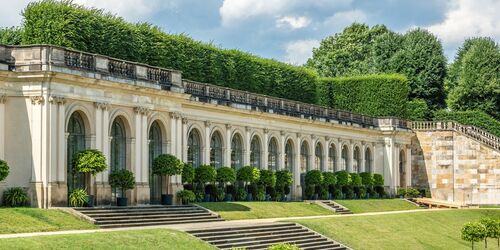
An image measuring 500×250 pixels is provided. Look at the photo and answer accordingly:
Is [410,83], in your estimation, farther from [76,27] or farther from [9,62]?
[9,62]

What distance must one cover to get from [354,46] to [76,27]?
58.3 meters

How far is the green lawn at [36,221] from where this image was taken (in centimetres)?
3109

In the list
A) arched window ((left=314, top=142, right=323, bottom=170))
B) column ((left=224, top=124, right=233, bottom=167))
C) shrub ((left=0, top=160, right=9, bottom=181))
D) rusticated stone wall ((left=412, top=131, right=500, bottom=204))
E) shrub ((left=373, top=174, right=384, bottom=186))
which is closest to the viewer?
shrub ((left=0, top=160, right=9, bottom=181))

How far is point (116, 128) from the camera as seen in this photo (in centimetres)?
4116

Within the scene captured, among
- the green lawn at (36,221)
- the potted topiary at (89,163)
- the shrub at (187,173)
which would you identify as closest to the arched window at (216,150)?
the shrub at (187,173)

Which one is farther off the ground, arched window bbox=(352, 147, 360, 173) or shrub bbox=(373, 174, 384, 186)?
arched window bbox=(352, 147, 360, 173)

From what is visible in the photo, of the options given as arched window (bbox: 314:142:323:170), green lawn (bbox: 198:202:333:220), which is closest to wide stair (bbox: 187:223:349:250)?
green lawn (bbox: 198:202:333:220)

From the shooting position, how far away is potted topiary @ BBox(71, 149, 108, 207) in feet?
123

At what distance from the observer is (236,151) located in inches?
2110

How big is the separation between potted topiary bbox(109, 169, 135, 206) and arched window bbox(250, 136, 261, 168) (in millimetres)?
16076

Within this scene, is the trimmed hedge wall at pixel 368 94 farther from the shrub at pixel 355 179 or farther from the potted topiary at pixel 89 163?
the potted topiary at pixel 89 163

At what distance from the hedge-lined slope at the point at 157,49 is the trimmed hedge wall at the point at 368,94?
4.62m

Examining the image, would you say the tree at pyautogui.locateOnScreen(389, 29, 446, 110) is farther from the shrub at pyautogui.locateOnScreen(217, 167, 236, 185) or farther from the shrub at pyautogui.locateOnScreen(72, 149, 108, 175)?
the shrub at pyautogui.locateOnScreen(72, 149, 108, 175)

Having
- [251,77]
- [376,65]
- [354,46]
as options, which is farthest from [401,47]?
[251,77]
